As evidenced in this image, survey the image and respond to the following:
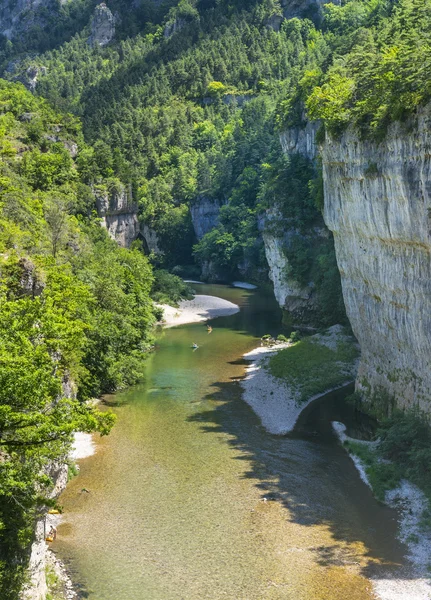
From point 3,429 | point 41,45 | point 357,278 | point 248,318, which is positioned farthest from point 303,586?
point 41,45

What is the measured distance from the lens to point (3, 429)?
2027 centimetres

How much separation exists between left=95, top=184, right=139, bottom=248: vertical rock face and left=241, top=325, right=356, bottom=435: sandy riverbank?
37.4 metres

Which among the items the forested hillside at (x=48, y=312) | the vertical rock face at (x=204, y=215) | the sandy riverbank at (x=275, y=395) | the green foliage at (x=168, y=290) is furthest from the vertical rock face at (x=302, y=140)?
the vertical rock face at (x=204, y=215)

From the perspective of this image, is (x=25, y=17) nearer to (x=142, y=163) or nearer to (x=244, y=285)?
(x=142, y=163)

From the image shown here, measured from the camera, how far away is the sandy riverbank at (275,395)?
40656mm

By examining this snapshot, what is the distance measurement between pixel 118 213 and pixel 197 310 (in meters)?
20.8

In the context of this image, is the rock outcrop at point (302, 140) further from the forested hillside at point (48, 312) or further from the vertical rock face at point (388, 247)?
the vertical rock face at point (388, 247)

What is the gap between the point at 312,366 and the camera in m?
48.2

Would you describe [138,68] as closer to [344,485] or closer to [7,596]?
[344,485]

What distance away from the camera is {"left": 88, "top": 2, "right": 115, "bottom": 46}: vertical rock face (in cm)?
17112

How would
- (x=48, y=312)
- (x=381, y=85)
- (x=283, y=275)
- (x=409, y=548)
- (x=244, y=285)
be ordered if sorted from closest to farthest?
1. (x=48, y=312)
2. (x=409, y=548)
3. (x=381, y=85)
4. (x=283, y=275)
5. (x=244, y=285)

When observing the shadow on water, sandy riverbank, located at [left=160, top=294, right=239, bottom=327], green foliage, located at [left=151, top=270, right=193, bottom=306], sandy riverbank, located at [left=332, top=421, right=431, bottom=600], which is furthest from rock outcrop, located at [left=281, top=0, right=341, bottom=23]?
sandy riverbank, located at [left=332, top=421, right=431, bottom=600]

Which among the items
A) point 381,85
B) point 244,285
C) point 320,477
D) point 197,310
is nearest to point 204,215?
point 244,285

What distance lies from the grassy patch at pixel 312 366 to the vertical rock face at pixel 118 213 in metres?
38.8
